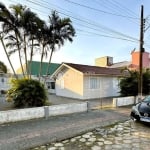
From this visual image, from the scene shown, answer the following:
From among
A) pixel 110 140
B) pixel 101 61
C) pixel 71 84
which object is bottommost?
pixel 110 140

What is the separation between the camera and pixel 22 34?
16.3 metres

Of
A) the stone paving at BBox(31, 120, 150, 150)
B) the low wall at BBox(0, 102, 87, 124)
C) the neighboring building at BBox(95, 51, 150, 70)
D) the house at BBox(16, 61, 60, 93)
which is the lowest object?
the stone paving at BBox(31, 120, 150, 150)

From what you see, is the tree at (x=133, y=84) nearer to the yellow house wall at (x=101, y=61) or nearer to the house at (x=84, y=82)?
the house at (x=84, y=82)

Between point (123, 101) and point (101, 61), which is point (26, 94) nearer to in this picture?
point (123, 101)

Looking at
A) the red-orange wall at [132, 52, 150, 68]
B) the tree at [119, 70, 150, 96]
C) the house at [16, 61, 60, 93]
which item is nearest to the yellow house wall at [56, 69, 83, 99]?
the house at [16, 61, 60, 93]

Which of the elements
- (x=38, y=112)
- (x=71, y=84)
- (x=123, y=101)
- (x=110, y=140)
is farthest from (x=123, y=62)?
(x=110, y=140)

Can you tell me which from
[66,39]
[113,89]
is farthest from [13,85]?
[113,89]

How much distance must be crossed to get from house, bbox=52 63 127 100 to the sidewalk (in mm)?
8891

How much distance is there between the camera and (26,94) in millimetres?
13055

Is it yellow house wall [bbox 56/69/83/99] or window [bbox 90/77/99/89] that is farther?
window [bbox 90/77/99/89]

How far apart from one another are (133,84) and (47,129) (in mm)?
11740

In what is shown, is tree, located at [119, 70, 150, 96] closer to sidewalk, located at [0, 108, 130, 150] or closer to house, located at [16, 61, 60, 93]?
sidewalk, located at [0, 108, 130, 150]

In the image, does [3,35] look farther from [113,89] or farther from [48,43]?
[113,89]

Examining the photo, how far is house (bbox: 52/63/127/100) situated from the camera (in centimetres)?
1966
